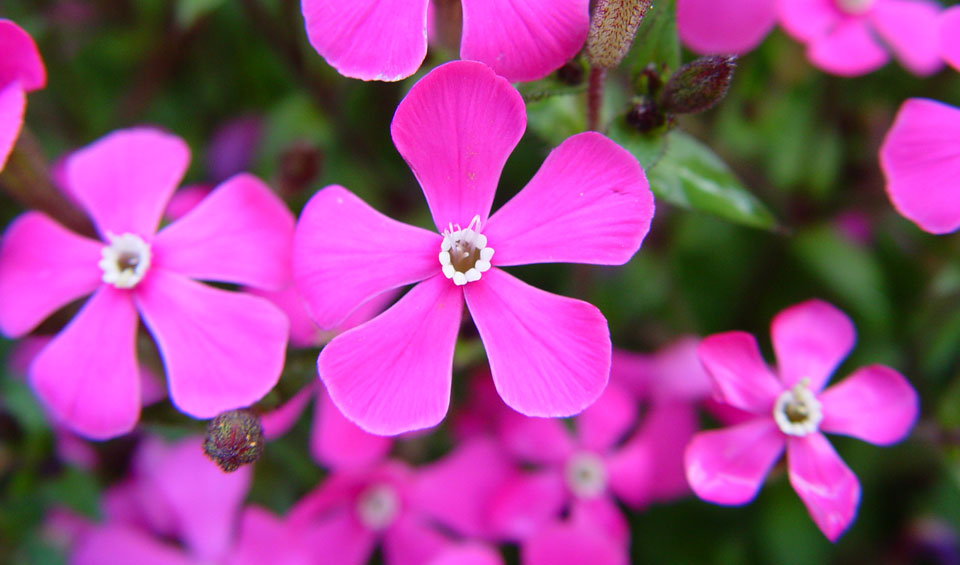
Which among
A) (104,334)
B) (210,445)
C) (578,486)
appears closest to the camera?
(210,445)

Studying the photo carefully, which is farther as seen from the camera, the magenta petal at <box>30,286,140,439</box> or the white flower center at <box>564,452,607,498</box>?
the white flower center at <box>564,452,607,498</box>

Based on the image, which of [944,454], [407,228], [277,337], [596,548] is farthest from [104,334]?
[944,454]

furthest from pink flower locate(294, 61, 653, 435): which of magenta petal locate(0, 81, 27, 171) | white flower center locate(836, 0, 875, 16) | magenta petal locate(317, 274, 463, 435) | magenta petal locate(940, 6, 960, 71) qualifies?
white flower center locate(836, 0, 875, 16)

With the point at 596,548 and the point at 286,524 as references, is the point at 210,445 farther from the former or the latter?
the point at 596,548

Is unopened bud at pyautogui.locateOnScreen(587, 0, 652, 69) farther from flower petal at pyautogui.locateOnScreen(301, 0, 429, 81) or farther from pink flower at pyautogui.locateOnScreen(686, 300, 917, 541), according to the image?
pink flower at pyautogui.locateOnScreen(686, 300, 917, 541)

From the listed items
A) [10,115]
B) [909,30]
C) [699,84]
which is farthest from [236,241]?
[909,30]

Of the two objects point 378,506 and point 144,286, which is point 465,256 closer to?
point 144,286
